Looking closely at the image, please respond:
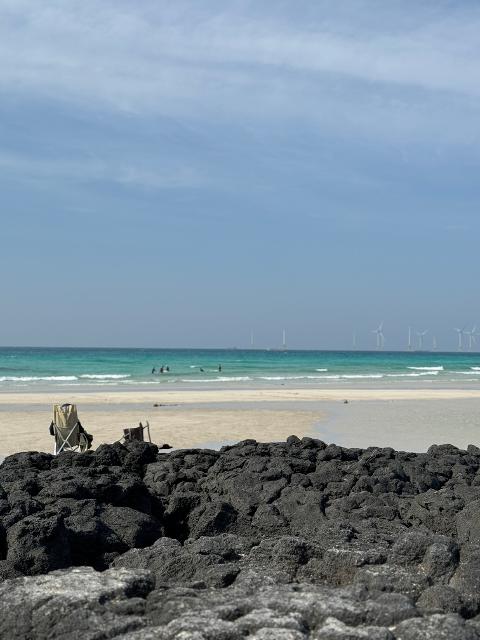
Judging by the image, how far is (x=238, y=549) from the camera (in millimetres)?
6410

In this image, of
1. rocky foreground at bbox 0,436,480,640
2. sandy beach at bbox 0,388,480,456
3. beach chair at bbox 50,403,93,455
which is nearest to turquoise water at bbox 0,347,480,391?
sandy beach at bbox 0,388,480,456

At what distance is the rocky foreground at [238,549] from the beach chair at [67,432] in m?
3.10

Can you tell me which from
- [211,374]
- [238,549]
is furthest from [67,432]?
[211,374]

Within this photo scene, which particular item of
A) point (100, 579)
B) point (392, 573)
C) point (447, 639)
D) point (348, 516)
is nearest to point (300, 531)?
point (348, 516)

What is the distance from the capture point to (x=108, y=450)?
11.1 m

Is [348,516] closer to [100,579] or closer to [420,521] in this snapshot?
[420,521]

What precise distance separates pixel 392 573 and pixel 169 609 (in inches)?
64.7

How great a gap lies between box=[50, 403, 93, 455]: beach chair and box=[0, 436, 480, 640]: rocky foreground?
3.10 metres

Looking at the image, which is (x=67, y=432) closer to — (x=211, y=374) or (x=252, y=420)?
(x=252, y=420)

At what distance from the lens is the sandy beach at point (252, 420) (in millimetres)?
18297

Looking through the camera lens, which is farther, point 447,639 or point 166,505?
point 166,505

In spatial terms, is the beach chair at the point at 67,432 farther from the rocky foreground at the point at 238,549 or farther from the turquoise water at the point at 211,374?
the turquoise water at the point at 211,374

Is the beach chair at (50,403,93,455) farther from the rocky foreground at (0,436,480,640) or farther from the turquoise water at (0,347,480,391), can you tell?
the turquoise water at (0,347,480,391)

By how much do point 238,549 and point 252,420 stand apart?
1716 centimetres
